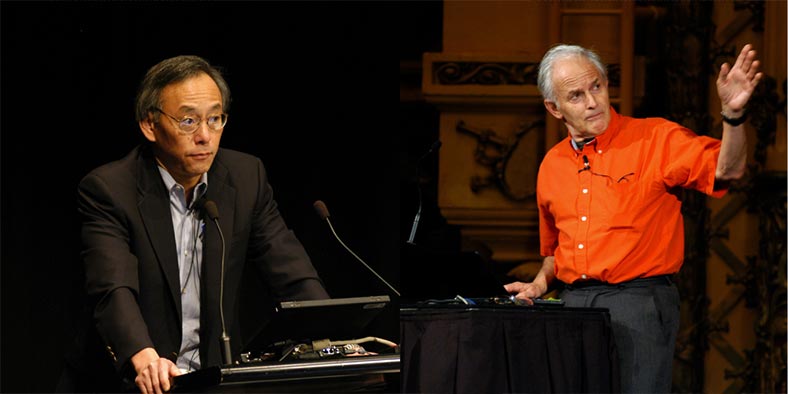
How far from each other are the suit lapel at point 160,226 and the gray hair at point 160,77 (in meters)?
0.25

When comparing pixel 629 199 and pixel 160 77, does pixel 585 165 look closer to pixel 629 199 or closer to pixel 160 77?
pixel 629 199

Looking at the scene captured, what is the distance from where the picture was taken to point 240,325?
3.83m

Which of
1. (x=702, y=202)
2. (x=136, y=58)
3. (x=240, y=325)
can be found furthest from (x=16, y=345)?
(x=702, y=202)

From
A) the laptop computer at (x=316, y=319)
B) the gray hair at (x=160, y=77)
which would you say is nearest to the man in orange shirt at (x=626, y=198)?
the laptop computer at (x=316, y=319)

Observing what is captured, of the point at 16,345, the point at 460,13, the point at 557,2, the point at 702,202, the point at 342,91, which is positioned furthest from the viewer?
the point at 702,202

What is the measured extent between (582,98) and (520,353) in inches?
37.0

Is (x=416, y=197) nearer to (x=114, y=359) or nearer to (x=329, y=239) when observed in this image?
(x=329, y=239)

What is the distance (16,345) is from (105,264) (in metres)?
0.47

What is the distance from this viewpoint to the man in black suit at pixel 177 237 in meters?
3.63

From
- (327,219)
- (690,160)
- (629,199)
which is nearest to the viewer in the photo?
(690,160)

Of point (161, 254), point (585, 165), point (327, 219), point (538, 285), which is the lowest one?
point (538, 285)

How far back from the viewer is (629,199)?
3.65 meters

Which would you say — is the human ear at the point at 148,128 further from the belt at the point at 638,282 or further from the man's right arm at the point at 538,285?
the belt at the point at 638,282

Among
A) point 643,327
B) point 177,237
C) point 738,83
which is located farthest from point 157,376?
point 738,83
